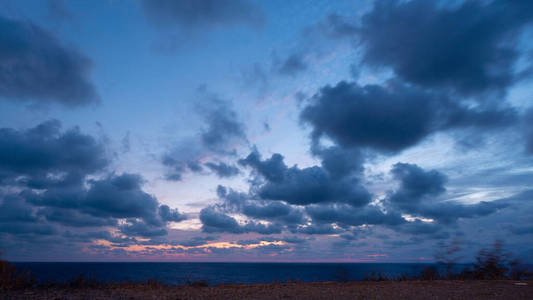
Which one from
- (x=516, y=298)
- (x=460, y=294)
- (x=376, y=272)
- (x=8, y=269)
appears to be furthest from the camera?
(x=376, y=272)

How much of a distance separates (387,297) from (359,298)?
1128 millimetres

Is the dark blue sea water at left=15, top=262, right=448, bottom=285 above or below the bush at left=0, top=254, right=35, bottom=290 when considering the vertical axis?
below

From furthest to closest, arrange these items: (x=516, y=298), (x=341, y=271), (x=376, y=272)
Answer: (x=376, y=272)
(x=341, y=271)
(x=516, y=298)

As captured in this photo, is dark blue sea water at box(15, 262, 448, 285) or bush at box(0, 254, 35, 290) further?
dark blue sea water at box(15, 262, 448, 285)

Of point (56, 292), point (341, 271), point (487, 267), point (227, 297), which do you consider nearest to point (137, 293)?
point (56, 292)

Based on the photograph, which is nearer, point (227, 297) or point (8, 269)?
point (227, 297)

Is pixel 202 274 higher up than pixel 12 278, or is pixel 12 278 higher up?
pixel 12 278

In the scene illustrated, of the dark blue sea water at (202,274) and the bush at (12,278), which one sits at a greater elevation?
the bush at (12,278)

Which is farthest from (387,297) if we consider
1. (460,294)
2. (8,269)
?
(8,269)

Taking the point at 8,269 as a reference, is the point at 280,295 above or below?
below

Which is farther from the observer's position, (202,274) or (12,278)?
(202,274)

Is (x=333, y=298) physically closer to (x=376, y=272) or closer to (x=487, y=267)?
(x=376, y=272)

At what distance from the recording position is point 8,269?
42.1 feet

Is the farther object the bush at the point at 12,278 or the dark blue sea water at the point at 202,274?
the dark blue sea water at the point at 202,274
